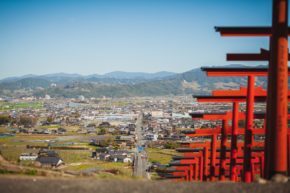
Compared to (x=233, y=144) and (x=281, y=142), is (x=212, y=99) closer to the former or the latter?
(x=233, y=144)

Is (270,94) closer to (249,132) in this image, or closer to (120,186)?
(249,132)

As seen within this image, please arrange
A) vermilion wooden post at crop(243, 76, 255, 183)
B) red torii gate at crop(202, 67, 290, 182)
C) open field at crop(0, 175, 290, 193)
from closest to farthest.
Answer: open field at crop(0, 175, 290, 193), red torii gate at crop(202, 67, 290, 182), vermilion wooden post at crop(243, 76, 255, 183)

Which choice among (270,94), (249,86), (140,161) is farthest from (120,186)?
(140,161)

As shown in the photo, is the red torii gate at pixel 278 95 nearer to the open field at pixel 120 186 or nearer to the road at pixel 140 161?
Result: the open field at pixel 120 186

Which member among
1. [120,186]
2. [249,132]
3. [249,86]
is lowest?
[120,186]

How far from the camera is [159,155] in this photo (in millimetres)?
41406

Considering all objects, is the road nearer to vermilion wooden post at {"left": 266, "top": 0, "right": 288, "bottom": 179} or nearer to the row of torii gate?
the row of torii gate

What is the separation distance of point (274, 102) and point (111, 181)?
121 inches

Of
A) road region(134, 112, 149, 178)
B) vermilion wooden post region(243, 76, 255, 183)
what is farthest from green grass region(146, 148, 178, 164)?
vermilion wooden post region(243, 76, 255, 183)

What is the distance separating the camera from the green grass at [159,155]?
37594mm

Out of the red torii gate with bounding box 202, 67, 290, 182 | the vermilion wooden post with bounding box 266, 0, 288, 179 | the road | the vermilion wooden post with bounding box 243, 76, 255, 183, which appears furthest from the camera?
the road

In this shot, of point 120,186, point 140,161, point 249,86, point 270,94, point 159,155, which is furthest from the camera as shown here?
point 159,155

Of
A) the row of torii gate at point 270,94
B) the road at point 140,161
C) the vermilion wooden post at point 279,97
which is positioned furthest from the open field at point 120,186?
the road at point 140,161

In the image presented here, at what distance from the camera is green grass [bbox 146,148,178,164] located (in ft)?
123
